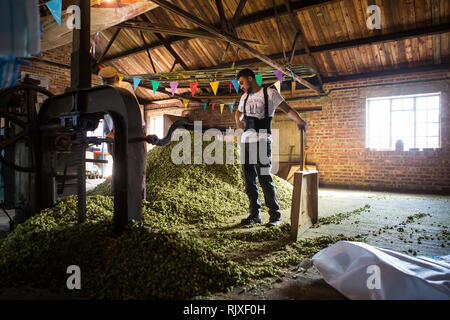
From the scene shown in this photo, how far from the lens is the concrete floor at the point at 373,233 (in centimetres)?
155

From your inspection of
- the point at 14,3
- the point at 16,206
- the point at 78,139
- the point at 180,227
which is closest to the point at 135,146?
the point at 78,139

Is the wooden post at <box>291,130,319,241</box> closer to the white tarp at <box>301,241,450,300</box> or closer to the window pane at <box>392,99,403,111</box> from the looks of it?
the white tarp at <box>301,241,450,300</box>

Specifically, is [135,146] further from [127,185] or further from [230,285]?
[230,285]

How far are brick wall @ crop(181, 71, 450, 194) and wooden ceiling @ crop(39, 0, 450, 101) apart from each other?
0.46m

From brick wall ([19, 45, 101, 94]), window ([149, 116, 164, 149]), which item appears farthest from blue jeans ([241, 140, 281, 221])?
window ([149, 116, 164, 149])

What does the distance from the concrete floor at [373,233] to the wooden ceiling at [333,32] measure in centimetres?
389

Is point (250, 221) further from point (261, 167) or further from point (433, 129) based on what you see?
point (433, 129)

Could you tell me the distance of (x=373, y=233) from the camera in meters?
2.90

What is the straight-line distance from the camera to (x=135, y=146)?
204 centimetres

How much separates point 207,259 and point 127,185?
0.75 meters

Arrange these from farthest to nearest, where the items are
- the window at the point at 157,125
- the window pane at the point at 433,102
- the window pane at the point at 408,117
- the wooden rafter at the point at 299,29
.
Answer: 1. the window at the point at 157,125
2. the window pane at the point at 408,117
3. the window pane at the point at 433,102
4. the wooden rafter at the point at 299,29

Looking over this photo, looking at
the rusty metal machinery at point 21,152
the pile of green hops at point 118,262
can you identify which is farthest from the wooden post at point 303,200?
the rusty metal machinery at point 21,152

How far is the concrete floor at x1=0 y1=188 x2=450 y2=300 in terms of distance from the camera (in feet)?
5.10

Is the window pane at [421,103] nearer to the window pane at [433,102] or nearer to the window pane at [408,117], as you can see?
the window pane at [433,102]
